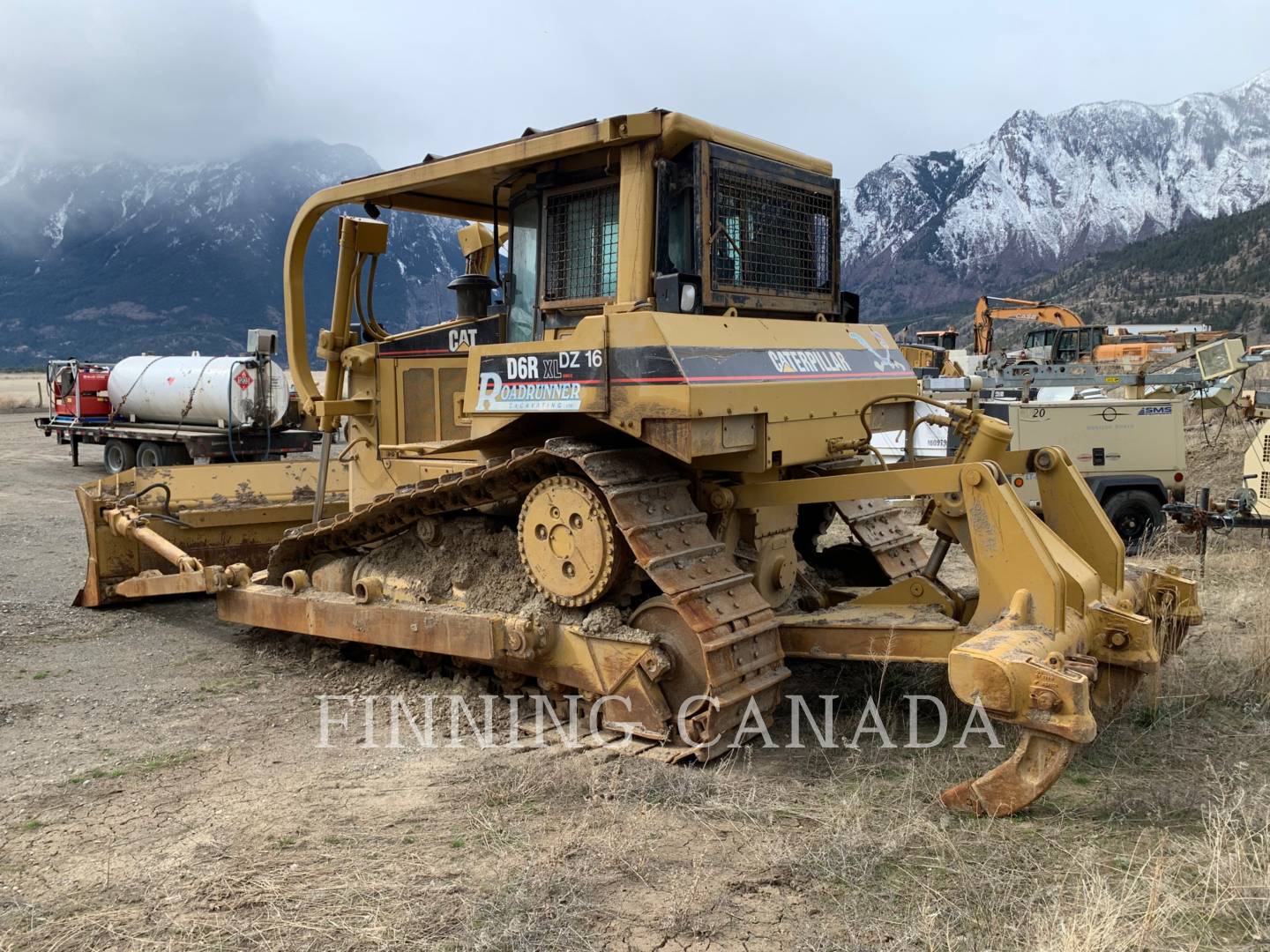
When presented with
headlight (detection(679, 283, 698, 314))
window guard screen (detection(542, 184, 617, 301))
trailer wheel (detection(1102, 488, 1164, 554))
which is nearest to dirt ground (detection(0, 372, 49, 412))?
trailer wheel (detection(1102, 488, 1164, 554))

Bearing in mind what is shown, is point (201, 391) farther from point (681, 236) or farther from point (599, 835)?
point (599, 835)

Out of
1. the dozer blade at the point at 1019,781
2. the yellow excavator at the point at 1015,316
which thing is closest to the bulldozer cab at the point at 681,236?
the dozer blade at the point at 1019,781

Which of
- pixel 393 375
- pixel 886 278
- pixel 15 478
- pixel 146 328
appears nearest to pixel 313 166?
pixel 146 328

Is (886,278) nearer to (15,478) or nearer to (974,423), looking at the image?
(15,478)

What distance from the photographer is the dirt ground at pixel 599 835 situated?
325 centimetres

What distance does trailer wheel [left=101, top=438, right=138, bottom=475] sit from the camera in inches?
760

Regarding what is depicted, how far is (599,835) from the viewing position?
3934mm

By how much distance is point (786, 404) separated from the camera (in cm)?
492

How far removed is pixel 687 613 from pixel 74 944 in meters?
2.51

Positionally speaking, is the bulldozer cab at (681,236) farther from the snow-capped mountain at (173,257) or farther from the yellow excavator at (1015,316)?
the snow-capped mountain at (173,257)

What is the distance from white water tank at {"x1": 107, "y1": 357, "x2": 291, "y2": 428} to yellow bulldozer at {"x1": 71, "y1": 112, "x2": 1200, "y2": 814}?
1172 centimetres

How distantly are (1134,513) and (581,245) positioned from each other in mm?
7507

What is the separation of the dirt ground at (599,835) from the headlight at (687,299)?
6.79ft

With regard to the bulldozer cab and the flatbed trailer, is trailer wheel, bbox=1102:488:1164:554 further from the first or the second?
the flatbed trailer
